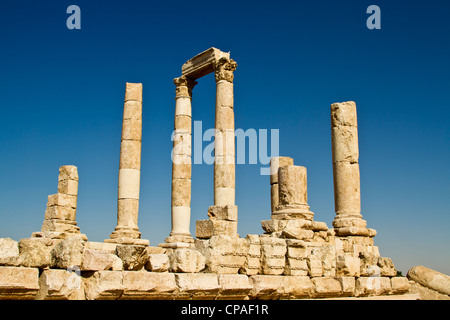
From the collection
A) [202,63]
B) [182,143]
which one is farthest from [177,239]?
[202,63]

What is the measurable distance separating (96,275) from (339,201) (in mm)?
11033

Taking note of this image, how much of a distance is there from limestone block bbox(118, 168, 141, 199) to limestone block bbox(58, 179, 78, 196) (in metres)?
2.01

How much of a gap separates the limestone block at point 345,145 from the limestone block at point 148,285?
10.2m

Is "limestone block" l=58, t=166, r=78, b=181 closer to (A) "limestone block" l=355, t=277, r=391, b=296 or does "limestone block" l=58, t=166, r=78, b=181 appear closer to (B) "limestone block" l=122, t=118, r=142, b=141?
(B) "limestone block" l=122, t=118, r=142, b=141

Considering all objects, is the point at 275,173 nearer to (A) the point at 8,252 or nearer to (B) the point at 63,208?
(B) the point at 63,208

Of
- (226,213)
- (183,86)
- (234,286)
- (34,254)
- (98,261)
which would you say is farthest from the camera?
(183,86)

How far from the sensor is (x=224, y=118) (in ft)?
72.1

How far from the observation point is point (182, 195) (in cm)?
2325

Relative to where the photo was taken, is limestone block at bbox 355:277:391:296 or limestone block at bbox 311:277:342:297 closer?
limestone block at bbox 311:277:342:297

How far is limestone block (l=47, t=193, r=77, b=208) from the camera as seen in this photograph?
2116 cm

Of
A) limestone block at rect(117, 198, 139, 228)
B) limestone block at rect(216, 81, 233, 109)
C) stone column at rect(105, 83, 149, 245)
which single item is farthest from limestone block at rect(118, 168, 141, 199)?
limestone block at rect(216, 81, 233, 109)

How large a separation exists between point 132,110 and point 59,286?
15.3 m

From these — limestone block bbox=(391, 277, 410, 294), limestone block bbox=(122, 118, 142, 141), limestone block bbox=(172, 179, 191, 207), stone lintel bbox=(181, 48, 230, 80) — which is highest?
stone lintel bbox=(181, 48, 230, 80)

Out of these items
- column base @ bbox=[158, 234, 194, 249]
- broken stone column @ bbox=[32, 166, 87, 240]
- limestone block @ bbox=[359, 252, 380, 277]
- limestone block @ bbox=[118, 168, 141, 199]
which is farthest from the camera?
column base @ bbox=[158, 234, 194, 249]
